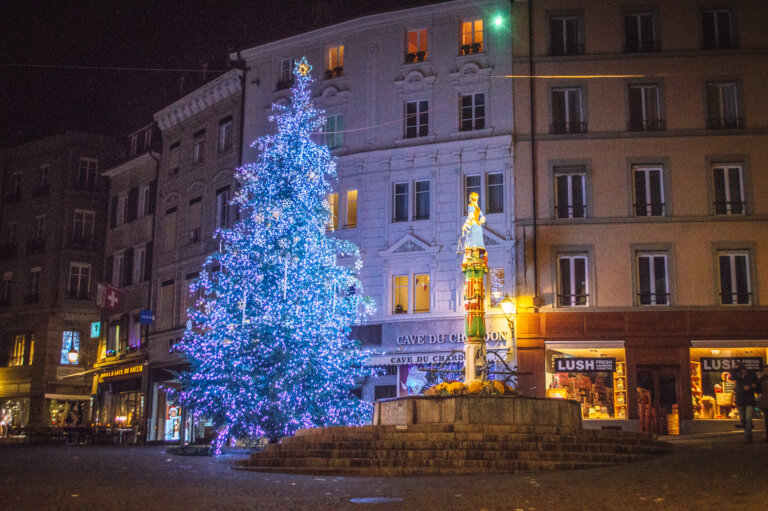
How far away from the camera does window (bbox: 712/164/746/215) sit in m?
29.0

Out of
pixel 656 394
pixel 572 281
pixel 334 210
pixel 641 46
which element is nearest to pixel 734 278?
pixel 656 394

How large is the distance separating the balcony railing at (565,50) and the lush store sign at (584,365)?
10.7 metres

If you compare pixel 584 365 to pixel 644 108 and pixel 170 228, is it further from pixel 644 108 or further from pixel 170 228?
pixel 170 228

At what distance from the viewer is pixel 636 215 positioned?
29438 millimetres

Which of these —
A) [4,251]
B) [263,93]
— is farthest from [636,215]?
[4,251]

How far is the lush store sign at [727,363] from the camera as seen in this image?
1098 inches

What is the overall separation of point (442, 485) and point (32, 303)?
3899 centimetres

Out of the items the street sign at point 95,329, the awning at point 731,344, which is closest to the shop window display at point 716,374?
the awning at point 731,344

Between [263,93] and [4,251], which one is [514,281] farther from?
[4,251]

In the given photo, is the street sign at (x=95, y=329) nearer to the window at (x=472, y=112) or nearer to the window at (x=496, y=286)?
the window at (x=472, y=112)

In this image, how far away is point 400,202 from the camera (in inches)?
1252

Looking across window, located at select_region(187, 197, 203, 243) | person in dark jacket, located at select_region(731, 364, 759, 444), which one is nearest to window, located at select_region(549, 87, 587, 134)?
person in dark jacket, located at select_region(731, 364, 759, 444)

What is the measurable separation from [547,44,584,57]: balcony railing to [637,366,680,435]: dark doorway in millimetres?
11166

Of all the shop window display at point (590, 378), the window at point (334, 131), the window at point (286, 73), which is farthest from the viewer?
→ the window at point (286, 73)
